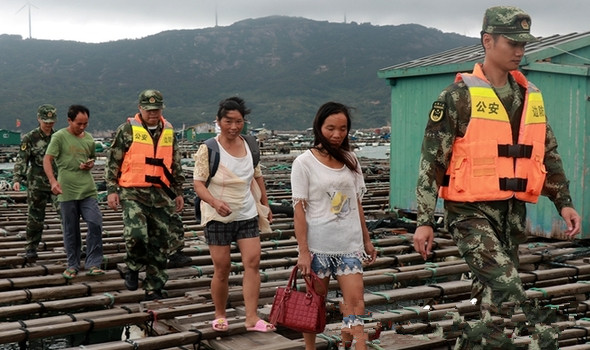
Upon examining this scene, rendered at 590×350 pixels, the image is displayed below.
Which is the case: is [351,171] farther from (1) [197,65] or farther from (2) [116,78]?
(1) [197,65]

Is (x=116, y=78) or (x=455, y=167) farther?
(x=116, y=78)

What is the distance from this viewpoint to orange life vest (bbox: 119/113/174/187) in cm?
623

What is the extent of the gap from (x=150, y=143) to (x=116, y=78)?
532ft

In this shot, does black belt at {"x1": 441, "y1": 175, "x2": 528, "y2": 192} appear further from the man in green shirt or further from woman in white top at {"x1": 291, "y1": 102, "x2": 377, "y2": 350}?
the man in green shirt

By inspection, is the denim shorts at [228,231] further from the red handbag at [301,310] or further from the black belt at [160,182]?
the black belt at [160,182]

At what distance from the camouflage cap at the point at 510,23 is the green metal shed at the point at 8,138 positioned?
45495 millimetres

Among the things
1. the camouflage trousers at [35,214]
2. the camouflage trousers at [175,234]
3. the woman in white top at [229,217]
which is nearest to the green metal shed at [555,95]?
the camouflage trousers at [175,234]

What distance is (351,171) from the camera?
434cm

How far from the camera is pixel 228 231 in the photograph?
5016mm

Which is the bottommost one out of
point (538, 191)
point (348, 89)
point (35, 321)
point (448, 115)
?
point (35, 321)

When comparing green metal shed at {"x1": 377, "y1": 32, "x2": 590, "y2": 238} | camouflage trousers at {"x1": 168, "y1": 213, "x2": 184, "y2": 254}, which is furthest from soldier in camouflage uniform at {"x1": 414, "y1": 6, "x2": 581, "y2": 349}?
green metal shed at {"x1": 377, "y1": 32, "x2": 590, "y2": 238}

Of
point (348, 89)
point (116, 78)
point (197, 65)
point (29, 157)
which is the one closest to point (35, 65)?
point (116, 78)

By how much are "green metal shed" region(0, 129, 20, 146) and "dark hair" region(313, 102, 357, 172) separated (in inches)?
1759

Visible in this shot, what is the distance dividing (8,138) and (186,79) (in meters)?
127
